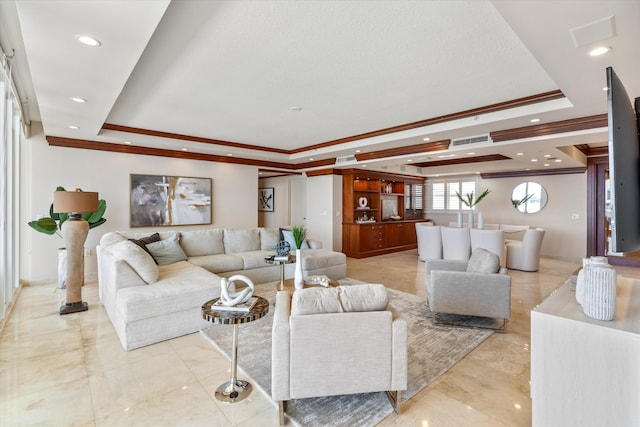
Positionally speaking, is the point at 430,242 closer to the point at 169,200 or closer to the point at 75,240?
the point at 169,200

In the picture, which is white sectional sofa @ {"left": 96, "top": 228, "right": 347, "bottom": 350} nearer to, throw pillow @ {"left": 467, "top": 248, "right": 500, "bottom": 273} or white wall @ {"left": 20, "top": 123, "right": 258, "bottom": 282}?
white wall @ {"left": 20, "top": 123, "right": 258, "bottom": 282}

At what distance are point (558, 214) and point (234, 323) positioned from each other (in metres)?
8.48

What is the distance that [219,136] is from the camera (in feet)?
18.1

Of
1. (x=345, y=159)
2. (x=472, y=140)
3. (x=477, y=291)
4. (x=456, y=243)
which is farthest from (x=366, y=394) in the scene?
(x=345, y=159)

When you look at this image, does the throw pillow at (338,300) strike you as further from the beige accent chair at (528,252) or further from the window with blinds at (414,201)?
the window with blinds at (414,201)

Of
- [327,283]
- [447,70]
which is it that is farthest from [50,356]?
[447,70]

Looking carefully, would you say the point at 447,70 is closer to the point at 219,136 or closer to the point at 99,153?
the point at 219,136

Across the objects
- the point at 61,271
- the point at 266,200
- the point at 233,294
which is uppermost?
the point at 266,200

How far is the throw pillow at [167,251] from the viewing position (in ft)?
14.4

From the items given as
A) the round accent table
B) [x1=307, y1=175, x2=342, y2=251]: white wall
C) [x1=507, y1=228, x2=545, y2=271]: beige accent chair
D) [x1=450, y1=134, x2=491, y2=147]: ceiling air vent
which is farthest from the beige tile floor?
[x1=307, y1=175, x2=342, y2=251]: white wall

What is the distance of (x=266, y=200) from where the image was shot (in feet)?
33.7

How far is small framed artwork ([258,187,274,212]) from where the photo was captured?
10.0 metres

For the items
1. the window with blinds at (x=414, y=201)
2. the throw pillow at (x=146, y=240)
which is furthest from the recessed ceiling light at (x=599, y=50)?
the window with blinds at (x=414, y=201)

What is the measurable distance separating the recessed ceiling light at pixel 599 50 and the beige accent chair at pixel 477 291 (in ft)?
6.74
